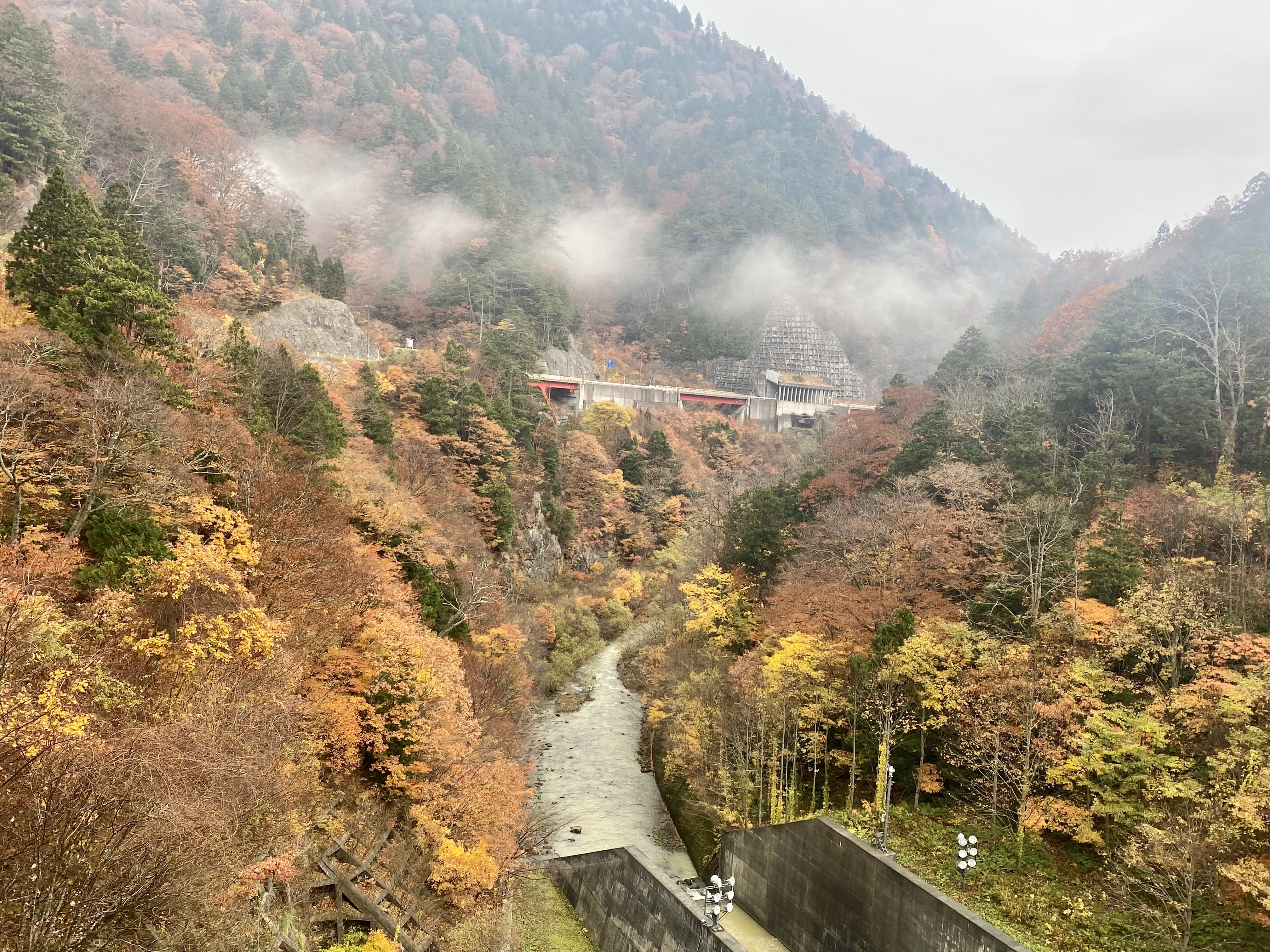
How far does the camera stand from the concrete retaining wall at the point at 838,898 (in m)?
14.2

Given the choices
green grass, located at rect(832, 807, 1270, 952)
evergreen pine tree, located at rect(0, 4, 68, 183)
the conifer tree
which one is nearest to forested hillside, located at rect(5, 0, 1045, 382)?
evergreen pine tree, located at rect(0, 4, 68, 183)

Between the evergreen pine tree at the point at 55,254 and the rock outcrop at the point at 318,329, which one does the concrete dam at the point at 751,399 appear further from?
the evergreen pine tree at the point at 55,254

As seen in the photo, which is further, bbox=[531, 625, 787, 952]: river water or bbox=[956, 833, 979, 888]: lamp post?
bbox=[531, 625, 787, 952]: river water

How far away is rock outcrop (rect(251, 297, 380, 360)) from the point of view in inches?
1531

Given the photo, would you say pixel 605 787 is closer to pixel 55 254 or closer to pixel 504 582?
pixel 504 582

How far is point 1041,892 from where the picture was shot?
51.5 ft

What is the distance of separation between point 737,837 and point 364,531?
15.4 metres

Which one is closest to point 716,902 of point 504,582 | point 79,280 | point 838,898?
point 838,898

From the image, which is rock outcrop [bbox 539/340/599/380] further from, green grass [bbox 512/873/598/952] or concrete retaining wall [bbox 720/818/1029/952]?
concrete retaining wall [bbox 720/818/1029/952]

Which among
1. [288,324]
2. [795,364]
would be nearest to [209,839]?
[288,324]

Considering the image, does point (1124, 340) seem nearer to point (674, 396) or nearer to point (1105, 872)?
point (1105, 872)

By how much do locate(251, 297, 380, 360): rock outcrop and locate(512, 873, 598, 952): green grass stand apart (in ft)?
96.5

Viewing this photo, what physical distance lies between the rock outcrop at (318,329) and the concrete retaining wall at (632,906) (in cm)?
A: 3017

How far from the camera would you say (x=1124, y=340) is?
3438 centimetres
